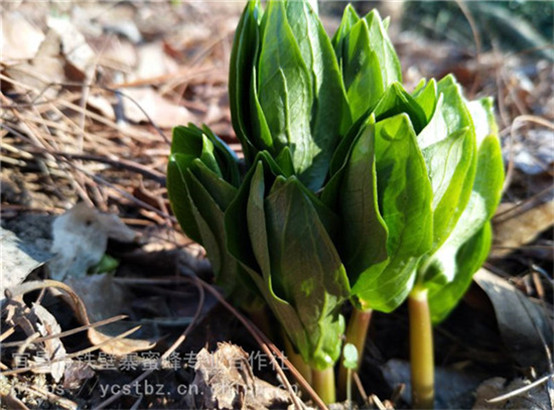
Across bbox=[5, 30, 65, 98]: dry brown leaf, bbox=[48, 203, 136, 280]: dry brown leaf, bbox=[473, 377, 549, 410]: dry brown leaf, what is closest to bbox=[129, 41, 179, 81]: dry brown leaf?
bbox=[5, 30, 65, 98]: dry brown leaf

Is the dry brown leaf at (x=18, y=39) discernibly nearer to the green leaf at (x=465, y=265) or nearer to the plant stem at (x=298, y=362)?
the plant stem at (x=298, y=362)

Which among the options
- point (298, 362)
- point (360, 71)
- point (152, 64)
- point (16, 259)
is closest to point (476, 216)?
point (360, 71)

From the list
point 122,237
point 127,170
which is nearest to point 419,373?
point 122,237

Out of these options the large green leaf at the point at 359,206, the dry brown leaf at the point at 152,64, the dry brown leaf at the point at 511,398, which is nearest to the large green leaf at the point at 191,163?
the large green leaf at the point at 359,206

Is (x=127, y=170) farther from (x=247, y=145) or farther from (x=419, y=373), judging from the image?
(x=419, y=373)

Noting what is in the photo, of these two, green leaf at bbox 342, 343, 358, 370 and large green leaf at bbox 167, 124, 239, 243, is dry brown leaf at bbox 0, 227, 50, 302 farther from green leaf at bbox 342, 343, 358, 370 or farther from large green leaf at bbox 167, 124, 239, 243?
green leaf at bbox 342, 343, 358, 370

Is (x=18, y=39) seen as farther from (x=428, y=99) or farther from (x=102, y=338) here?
(x=428, y=99)
